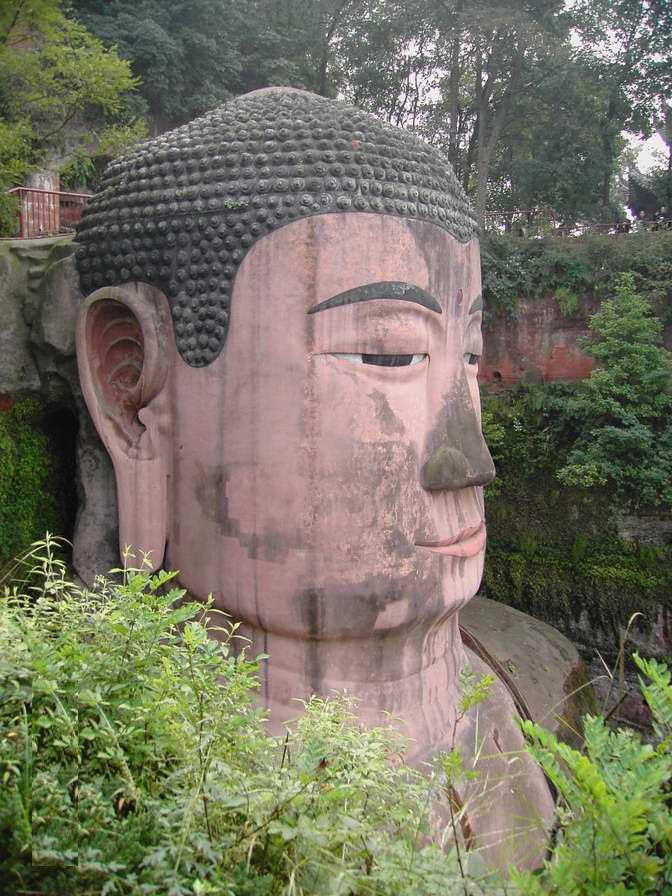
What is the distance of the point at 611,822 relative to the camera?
118 centimetres

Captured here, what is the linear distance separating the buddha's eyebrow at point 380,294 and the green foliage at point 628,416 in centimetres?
683

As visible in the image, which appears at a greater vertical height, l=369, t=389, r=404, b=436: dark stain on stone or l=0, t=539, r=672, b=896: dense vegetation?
l=369, t=389, r=404, b=436: dark stain on stone

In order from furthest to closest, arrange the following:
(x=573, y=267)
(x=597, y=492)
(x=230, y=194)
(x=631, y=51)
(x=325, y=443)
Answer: (x=631, y=51) < (x=573, y=267) < (x=597, y=492) < (x=230, y=194) < (x=325, y=443)

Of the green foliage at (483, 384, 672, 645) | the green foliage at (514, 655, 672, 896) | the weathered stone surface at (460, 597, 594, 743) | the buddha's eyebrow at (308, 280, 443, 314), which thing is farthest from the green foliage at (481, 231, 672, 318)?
the green foliage at (514, 655, 672, 896)

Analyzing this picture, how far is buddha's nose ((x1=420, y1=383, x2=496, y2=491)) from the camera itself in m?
3.10

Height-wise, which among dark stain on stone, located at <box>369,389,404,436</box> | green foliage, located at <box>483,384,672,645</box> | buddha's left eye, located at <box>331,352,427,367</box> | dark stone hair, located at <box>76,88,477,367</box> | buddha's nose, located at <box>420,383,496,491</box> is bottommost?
green foliage, located at <box>483,384,672,645</box>

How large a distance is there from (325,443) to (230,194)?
1.07 m

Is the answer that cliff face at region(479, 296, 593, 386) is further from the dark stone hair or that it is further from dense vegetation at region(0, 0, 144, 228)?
the dark stone hair

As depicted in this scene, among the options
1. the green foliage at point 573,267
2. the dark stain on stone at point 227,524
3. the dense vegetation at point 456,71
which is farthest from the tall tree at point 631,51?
the dark stain on stone at point 227,524

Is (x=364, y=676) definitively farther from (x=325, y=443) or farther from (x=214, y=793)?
(x=214, y=793)

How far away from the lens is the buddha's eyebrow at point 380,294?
2.98 m

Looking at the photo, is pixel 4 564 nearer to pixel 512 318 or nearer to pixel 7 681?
pixel 7 681

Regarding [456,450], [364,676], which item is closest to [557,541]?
[456,450]

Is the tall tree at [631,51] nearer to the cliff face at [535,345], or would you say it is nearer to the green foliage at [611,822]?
the cliff face at [535,345]
